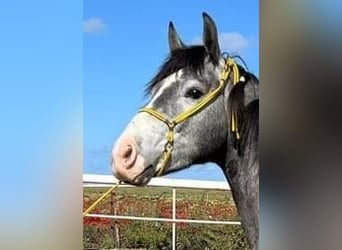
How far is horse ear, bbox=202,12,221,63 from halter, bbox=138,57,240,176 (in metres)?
0.04

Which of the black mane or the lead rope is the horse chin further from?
the black mane

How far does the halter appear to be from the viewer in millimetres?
1843

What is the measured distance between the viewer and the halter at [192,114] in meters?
1.84

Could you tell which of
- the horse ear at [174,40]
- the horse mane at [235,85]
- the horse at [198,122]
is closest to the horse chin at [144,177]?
the horse at [198,122]

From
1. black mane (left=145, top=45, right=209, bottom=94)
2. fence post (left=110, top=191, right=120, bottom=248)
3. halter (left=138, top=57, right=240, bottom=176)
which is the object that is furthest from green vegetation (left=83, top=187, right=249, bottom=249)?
black mane (left=145, top=45, right=209, bottom=94)

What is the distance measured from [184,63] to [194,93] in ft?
0.36

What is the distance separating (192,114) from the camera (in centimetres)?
187

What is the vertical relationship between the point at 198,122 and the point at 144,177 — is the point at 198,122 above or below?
above

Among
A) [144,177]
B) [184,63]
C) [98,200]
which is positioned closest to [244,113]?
[184,63]

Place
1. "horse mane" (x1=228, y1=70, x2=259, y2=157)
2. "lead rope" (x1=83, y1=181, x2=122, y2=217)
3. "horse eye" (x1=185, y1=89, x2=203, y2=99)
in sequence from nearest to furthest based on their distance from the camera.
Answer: "horse mane" (x1=228, y1=70, x2=259, y2=157) → "horse eye" (x1=185, y1=89, x2=203, y2=99) → "lead rope" (x1=83, y1=181, x2=122, y2=217)

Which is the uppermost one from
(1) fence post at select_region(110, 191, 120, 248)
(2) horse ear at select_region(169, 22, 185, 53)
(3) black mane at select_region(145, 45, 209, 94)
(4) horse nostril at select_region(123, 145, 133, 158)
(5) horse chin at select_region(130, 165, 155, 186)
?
(2) horse ear at select_region(169, 22, 185, 53)

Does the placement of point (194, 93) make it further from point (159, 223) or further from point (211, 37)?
point (159, 223)
